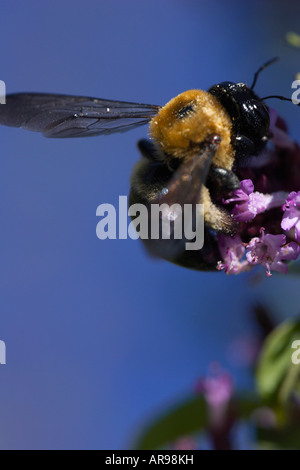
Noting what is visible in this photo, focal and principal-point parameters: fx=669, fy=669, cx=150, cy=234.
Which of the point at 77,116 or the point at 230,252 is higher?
the point at 77,116

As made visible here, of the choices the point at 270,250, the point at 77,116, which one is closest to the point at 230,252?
Answer: the point at 270,250

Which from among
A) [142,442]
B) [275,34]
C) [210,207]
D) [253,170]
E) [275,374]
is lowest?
[142,442]

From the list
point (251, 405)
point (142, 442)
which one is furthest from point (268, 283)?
point (142, 442)

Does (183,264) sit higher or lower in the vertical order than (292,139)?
lower

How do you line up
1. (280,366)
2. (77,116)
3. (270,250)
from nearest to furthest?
(270,250)
(77,116)
(280,366)

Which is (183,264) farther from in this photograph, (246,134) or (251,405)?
(251,405)

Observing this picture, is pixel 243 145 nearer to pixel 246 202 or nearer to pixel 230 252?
pixel 246 202

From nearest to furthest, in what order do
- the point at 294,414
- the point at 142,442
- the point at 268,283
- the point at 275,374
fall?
the point at 275,374, the point at 294,414, the point at 142,442, the point at 268,283
